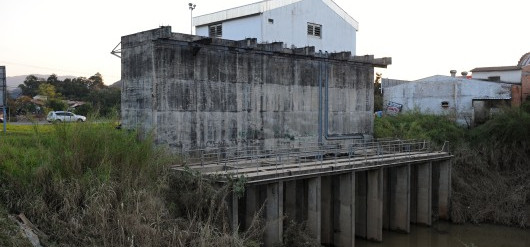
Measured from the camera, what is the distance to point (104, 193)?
11.1m

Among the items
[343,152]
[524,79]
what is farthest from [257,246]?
[524,79]

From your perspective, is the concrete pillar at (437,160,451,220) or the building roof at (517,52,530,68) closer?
the concrete pillar at (437,160,451,220)

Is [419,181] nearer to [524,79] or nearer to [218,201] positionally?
[218,201]

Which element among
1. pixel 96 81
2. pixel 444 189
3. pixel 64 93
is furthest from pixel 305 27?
pixel 96 81

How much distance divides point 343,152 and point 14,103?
Answer: 1827 inches

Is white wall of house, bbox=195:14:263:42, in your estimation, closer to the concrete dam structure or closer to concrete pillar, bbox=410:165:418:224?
the concrete dam structure

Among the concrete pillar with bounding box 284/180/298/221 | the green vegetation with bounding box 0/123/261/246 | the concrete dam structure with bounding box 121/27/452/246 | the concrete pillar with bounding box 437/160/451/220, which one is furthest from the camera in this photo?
the concrete pillar with bounding box 437/160/451/220

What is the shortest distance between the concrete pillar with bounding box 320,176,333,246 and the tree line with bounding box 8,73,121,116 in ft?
103

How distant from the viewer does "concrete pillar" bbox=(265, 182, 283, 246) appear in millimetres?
14273

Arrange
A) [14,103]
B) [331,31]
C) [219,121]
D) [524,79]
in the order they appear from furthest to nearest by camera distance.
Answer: [14,103], [524,79], [331,31], [219,121]

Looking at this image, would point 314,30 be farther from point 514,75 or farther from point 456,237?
point 514,75

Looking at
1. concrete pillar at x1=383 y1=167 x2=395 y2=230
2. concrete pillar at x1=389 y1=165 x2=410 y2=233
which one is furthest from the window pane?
concrete pillar at x1=389 y1=165 x2=410 y2=233

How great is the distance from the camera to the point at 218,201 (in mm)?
13164

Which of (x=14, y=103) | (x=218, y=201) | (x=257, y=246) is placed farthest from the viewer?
(x=14, y=103)
